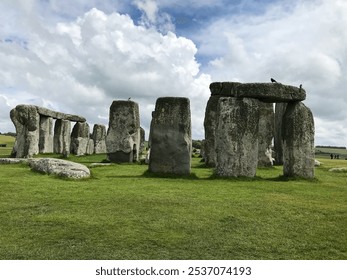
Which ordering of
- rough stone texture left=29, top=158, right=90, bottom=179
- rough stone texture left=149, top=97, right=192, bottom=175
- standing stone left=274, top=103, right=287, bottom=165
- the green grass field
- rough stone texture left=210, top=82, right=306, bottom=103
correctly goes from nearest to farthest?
1. the green grass field
2. rough stone texture left=29, top=158, right=90, bottom=179
3. rough stone texture left=210, top=82, right=306, bottom=103
4. rough stone texture left=149, top=97, right=192, bottom=175
5. standing stone left=274, top=103, right=287, bottom=165

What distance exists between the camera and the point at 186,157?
16.8 m

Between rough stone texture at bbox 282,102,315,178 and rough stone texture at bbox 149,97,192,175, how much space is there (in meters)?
3.90

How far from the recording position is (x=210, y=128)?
75.6 feet

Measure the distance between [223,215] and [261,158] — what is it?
1405 cm

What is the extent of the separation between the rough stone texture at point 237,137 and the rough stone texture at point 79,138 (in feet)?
76.5

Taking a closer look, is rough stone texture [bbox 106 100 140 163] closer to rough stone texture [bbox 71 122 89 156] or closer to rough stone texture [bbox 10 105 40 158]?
rough stone texture [bbox 10 105 40 158]

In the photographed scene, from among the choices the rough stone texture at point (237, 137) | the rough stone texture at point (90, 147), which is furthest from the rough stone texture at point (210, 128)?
the rough stone texture at point (90, 147)

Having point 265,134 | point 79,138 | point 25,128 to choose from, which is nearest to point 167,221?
point 265,134

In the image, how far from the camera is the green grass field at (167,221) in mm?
7195

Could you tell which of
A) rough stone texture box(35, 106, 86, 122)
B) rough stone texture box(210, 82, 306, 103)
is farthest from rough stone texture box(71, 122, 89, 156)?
rough stone texture box(210, 82, 306, 103)

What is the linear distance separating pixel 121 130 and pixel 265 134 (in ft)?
27.6

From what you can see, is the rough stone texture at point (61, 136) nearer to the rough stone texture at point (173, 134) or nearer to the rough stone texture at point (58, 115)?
the rough stone texture at point (58, 115)

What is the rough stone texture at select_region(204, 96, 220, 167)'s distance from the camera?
75.1 feet
